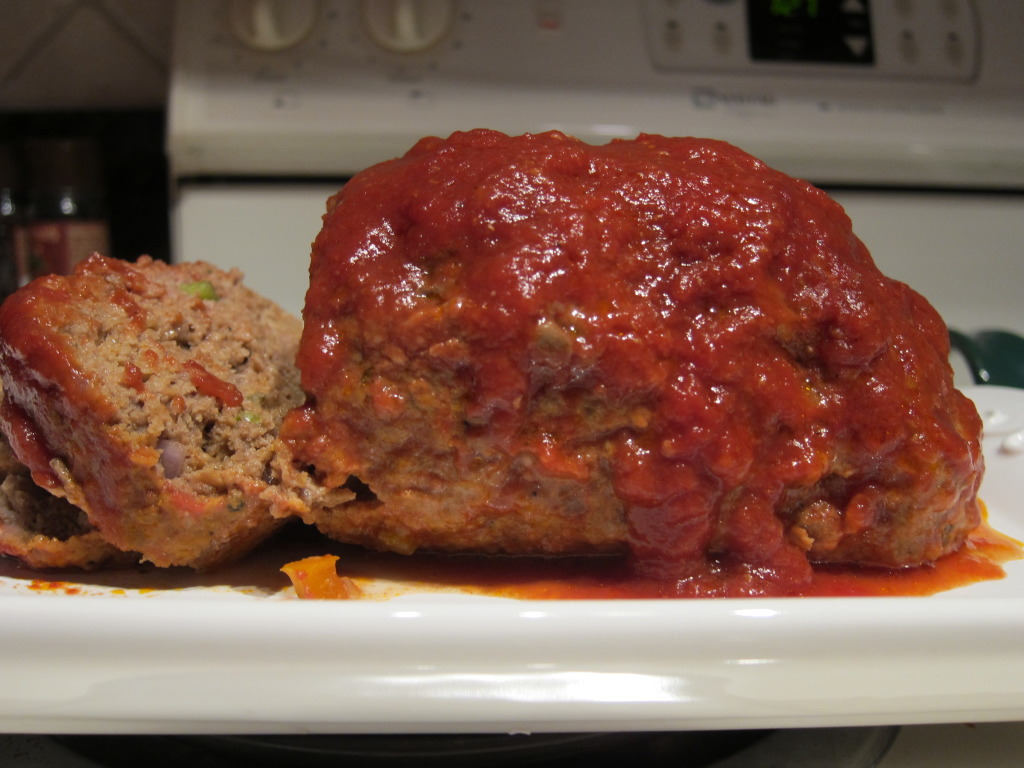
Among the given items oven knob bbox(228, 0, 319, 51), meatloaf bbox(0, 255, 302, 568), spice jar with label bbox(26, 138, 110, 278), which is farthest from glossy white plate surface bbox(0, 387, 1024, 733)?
spice jar with label bbox(26, 138, 110, 278)

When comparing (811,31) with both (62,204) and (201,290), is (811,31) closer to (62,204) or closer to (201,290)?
(201,290)

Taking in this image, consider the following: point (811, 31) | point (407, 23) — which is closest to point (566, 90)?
point (407, 23)

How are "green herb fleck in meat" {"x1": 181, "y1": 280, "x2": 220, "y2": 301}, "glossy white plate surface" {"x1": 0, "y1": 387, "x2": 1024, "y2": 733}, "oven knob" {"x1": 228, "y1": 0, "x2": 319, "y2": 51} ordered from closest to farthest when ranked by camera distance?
"glossy white plate surface" {"x1": 0, "y1": 387, "x2": 1024, "y2": 733}, "green herb fleck in meat" {"x1": 181, "y1": 280, "x2": 220, "y2": 301}, "oven knob" {"x1": 228, "y1": 0, "x2": 319, "y2": 51}

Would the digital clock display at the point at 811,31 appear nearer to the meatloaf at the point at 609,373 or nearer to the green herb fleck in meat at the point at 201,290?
the meatloaf at the point at 609,373

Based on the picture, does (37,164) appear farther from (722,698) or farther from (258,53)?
(722,698)

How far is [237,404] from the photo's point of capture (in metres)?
1.52

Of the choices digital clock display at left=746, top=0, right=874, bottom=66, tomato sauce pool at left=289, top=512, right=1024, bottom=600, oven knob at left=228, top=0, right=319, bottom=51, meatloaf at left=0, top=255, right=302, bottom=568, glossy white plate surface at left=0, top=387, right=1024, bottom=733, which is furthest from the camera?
digital clock display at left=746, top=0, right=874, bottom=66

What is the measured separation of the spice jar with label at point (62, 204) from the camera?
318 cm

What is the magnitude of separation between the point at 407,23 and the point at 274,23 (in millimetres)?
472

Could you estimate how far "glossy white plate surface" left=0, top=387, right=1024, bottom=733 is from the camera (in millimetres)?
1114

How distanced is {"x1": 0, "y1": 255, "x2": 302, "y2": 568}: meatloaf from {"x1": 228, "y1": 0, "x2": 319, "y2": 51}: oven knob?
63.6 inches

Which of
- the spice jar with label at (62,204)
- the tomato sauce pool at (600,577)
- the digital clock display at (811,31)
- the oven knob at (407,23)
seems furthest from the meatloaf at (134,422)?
the digital clock display at (811,31)

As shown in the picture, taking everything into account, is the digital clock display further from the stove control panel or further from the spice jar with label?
the spice jar with label

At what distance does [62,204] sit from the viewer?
10.7 ft
